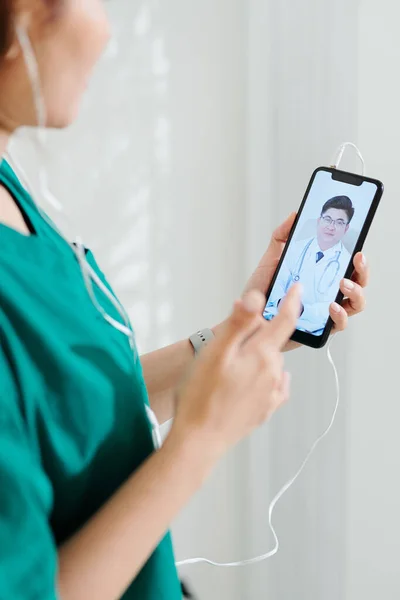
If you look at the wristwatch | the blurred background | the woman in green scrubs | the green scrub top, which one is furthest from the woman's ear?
the blurred background

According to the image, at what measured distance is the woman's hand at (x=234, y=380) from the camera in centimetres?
45

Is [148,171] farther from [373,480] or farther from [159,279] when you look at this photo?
[373,480]

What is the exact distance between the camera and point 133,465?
20.9 inches

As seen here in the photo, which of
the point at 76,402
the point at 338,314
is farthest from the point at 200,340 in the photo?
the point at 76,402

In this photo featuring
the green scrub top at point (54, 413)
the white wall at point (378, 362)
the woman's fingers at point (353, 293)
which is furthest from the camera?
the white wall at point (378, 362)

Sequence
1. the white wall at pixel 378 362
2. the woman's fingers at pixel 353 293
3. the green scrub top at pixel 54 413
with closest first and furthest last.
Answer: the green scrub top at pixel 54 413 → the woman's fingers at pixel 353 293 → the white wall at pixel 378 362

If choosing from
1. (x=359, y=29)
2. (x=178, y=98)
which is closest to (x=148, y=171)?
(x=178, y=98)

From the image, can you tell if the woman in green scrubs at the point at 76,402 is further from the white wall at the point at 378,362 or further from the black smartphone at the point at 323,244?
the white wall at the point at 378,362

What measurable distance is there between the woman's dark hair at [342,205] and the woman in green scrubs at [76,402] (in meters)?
0.31

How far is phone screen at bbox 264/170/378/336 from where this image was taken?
0.75m

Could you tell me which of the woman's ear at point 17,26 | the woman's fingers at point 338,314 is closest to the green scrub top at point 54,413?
the woman's ear at point 17,26

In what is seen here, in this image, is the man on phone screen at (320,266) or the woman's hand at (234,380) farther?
the man on phone screen at (320,266)

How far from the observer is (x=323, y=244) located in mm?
762

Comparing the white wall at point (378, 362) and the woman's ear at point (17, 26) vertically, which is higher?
the woman's ear at point (17, 26)
